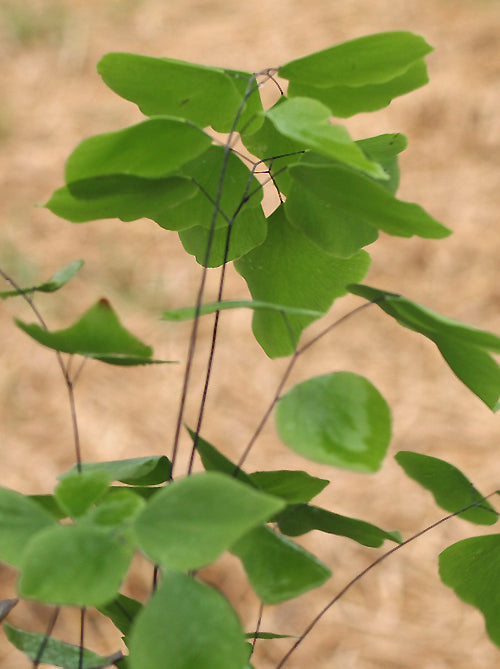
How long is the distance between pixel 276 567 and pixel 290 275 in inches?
5.0

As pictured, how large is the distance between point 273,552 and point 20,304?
1284 mm

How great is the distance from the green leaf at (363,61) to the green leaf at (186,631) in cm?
16

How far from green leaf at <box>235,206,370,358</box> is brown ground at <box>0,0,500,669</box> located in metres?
0.78

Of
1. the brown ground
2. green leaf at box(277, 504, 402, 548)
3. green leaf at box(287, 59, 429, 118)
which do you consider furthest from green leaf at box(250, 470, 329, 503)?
the brown ground

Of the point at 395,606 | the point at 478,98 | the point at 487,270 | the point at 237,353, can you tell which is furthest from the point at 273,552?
the point at 478,98

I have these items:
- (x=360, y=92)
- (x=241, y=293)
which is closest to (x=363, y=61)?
(x=360, y=92)

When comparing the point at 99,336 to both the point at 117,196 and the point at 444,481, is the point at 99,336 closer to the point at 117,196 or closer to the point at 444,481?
the point at 117,196

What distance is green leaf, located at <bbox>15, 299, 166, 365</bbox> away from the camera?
0.73 ft

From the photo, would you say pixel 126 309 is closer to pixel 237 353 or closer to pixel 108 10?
pixel 237 353

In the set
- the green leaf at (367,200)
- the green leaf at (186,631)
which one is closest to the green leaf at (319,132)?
the green leaf at (367,200)

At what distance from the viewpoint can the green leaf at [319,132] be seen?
Result: 216mm

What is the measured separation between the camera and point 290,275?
0.33 metres

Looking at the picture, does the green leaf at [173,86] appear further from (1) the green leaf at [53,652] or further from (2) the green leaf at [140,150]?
(1) the green leaf at [53,652]

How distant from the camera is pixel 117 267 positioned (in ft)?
5.16
